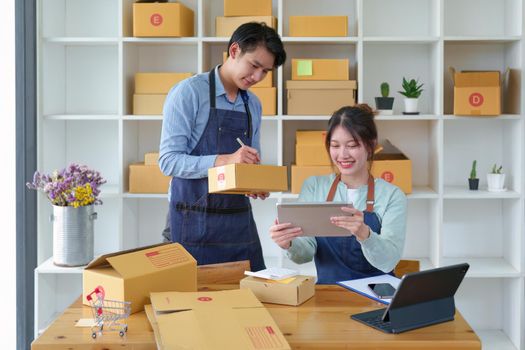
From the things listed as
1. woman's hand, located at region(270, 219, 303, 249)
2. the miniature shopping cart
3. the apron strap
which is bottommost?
the miniature shopping cart

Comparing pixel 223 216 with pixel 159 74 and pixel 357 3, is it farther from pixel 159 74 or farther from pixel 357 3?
pixel 357 3

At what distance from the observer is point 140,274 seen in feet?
6.96

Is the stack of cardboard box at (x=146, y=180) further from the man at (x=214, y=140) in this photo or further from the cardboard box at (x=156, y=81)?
the man at (x=214, y=140)

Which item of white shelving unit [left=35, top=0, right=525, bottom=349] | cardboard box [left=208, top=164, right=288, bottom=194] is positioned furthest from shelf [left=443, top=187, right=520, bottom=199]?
cardboard box [left=208, top=164, right=288, bottom=194]

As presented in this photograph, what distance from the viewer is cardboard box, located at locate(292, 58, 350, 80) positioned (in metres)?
4.04

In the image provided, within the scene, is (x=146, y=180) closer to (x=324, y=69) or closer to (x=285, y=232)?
(x=324, y=69)

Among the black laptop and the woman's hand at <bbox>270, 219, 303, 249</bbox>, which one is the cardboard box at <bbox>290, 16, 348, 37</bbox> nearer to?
the woman's hand at <bbox>270, 219, 303, 249</bbox>

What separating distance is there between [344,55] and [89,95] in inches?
58.2

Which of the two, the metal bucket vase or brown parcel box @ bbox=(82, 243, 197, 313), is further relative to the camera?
the metal bucket vase

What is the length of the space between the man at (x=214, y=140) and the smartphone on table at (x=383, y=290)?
25.8 inches

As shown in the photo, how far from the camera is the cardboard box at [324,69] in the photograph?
13.2 feet
